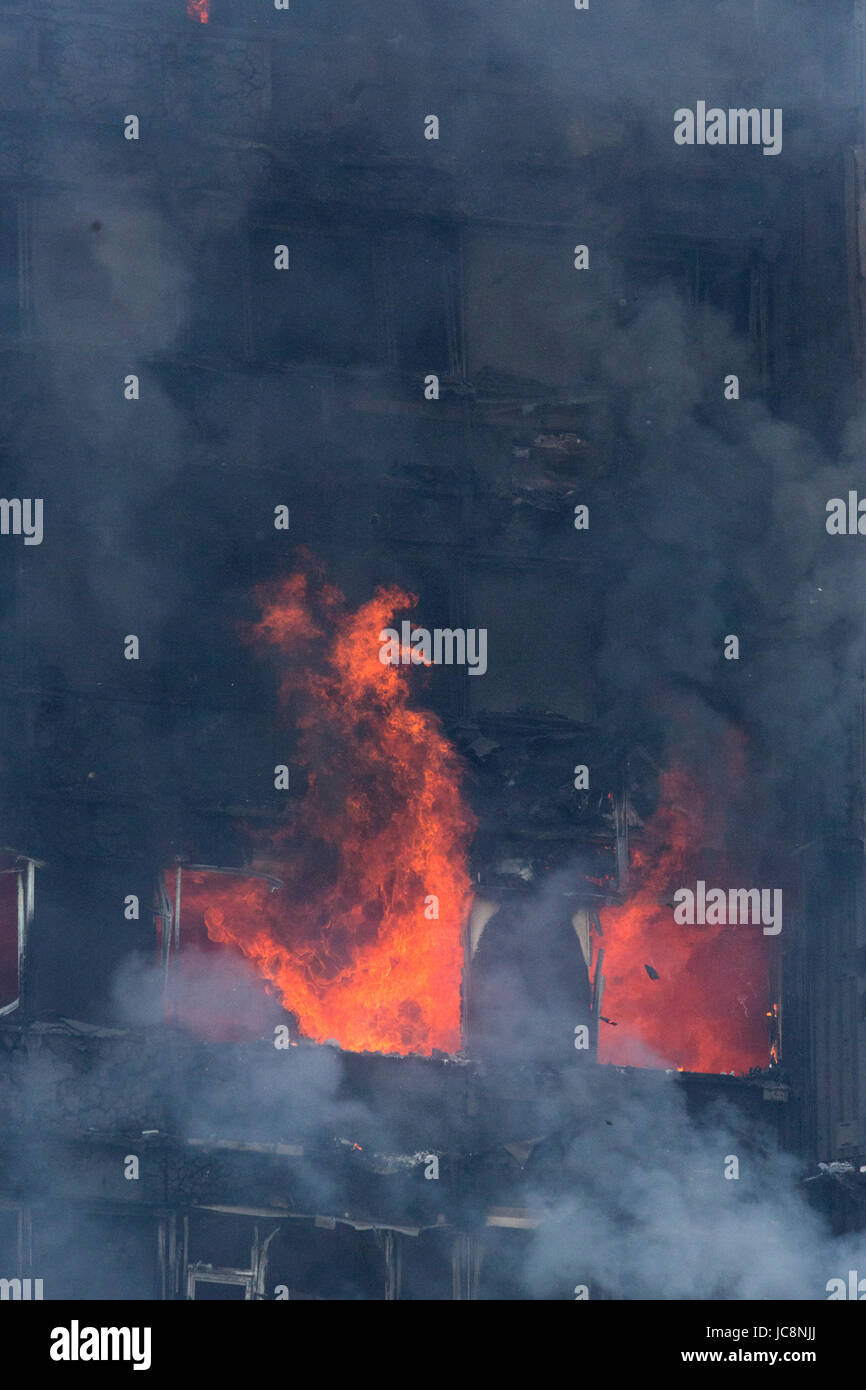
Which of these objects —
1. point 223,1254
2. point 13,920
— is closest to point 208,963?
point 13,920

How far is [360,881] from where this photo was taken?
12.3m

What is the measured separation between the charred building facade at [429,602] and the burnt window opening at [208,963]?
50mm

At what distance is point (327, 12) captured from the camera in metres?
12.8

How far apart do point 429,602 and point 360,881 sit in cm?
350

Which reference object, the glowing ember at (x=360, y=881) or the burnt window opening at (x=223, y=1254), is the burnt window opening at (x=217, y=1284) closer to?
the burnt window opening at (x=223, y=1254)

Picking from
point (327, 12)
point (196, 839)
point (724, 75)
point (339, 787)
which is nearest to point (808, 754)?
point (339, 787)

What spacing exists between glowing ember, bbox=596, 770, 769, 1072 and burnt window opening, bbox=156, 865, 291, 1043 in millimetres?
A: 4080

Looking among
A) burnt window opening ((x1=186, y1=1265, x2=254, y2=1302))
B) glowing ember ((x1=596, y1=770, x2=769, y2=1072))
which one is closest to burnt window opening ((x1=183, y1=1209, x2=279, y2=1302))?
burnt window opening ((x1=186, y1=1265, x2=254, y2=1302))

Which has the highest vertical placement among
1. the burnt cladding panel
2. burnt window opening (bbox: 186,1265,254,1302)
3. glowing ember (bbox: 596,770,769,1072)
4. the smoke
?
the burnt cladding panel

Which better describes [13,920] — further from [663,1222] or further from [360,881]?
[663,1222]

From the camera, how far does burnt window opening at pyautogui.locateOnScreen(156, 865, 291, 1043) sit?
1217cm

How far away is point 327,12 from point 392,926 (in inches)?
442

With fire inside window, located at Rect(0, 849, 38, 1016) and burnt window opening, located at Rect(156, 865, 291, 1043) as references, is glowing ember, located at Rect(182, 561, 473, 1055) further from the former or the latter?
fire inside window, located at Rect(0, 849, 38, 1016)
